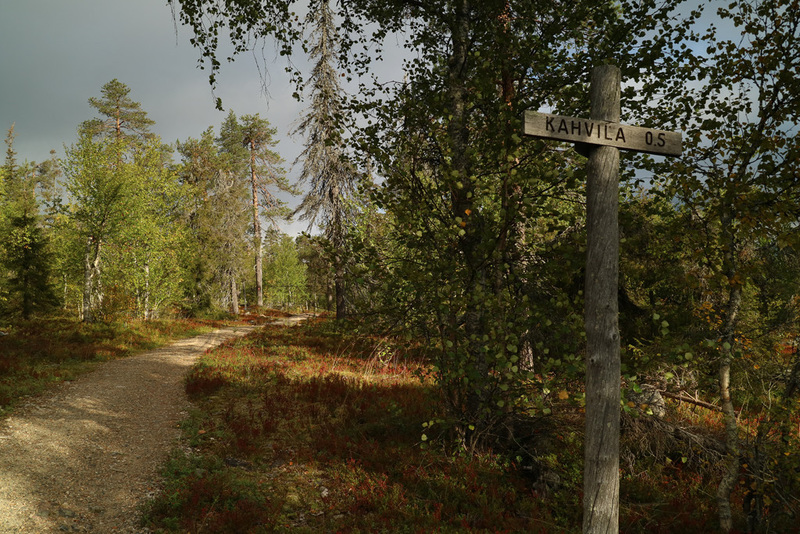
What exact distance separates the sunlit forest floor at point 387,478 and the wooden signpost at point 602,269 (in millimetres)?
2166

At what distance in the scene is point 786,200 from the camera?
13.6 ft

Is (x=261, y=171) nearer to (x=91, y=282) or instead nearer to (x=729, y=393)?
(x=91, y=282)

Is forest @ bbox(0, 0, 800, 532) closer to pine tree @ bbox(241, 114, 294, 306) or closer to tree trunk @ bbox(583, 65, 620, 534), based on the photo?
tree trunk @ bbox(583, 65, 620, 534)

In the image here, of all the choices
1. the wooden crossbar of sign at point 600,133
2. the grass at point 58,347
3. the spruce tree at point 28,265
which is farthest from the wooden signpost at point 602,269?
the spruce tree at point 28,265

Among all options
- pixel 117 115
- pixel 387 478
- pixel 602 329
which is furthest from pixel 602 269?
pixel 117 115

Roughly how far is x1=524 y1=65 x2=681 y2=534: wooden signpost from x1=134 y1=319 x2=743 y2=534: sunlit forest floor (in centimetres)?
217

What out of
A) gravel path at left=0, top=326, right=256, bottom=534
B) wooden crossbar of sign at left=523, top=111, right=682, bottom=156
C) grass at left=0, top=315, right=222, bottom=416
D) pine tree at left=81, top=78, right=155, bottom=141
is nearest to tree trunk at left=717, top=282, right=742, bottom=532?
wooden crossbar of sign at left=523, top=111, right=682, bottom=156

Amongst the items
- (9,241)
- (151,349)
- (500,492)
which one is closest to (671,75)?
(500,492)

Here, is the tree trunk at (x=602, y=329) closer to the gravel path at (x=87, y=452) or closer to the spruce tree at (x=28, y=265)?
the gravel path at (x=87, y=452)

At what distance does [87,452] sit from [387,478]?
19.0 ft

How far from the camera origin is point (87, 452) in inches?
301

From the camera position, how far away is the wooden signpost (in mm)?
3551

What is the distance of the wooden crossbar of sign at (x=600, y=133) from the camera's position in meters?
3.65

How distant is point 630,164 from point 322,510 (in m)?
6.50
